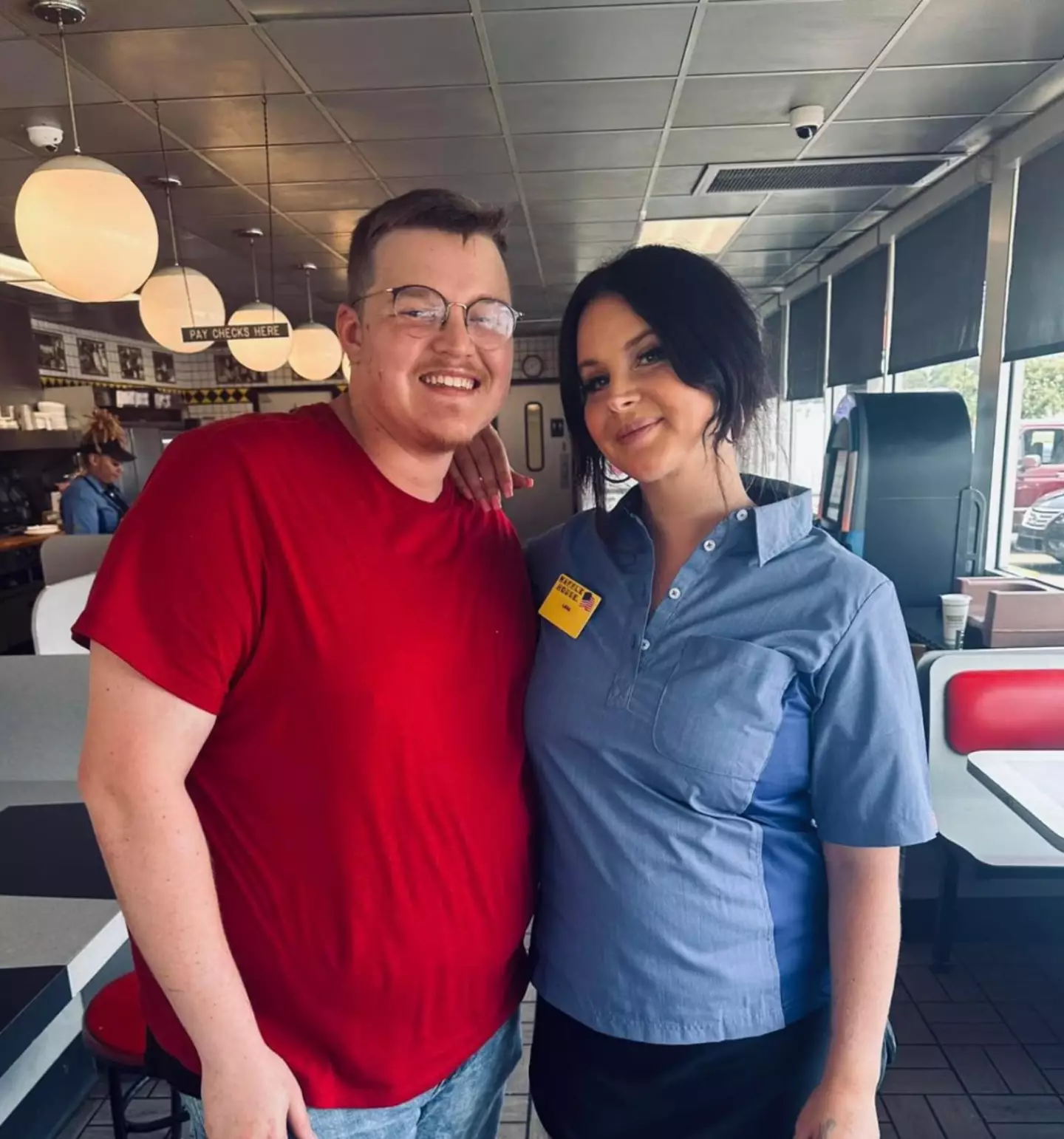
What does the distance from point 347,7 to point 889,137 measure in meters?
2.74

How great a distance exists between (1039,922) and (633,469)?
2552 millimetres

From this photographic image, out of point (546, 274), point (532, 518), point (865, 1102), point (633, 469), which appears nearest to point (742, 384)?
point (633, 469)

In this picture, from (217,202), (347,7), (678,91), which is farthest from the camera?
(217,202)

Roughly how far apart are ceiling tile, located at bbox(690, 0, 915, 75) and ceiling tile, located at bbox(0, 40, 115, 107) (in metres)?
2.32

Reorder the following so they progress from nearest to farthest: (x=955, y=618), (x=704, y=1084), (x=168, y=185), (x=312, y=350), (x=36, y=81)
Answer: (x=704, y=1084)
(x=955, y=618)
(x=36, y=81)
(x=168, y=185)
(x=312, y=350)

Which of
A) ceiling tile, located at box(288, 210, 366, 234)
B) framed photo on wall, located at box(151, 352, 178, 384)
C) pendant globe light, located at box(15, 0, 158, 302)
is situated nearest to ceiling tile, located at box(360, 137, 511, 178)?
ceiling tile, located at box(288, 210, 366, 234)

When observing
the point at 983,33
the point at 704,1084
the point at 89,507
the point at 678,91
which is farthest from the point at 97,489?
the point at 704,1084

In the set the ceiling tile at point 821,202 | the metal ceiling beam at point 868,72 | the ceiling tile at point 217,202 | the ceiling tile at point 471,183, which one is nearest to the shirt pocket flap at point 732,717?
the metal ceiling beam at point 868,72

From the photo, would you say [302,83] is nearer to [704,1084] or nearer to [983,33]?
[983,33]

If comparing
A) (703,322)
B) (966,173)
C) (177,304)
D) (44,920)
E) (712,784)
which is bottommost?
(44,920)

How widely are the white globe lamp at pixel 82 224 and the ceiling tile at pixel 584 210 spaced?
290 centimetres

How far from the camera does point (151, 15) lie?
2602 mm

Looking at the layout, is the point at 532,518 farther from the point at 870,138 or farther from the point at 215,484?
the point at 215,484

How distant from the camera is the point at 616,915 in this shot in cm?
103
